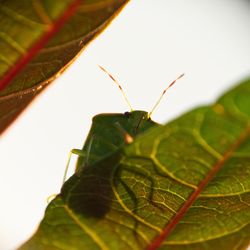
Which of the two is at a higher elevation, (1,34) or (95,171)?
(1,34)

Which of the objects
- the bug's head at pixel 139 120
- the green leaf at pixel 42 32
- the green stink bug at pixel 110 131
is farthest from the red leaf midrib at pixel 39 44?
the bug's head at pixel 139 120

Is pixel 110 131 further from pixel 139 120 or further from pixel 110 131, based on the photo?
pixel 139 120

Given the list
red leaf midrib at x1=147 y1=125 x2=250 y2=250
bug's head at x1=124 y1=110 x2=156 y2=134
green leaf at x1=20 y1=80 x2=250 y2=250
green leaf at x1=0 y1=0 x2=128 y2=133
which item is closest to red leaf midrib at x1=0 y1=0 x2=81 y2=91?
green leaf at x1=0 y1=0 x2=128 y2=133

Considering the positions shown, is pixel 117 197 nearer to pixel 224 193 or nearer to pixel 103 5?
pixel 224 193

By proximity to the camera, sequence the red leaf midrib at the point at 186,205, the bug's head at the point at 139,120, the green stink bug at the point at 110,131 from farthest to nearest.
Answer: the bug's head at the point at 139,120, the green stink bug at the point at 110,131, the red leaf midrib at the point at 186,205

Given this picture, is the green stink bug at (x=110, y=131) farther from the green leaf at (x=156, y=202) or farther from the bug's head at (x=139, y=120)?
the green leaf at (x=156, y=202)

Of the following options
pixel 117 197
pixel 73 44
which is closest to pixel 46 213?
pixel 117 197

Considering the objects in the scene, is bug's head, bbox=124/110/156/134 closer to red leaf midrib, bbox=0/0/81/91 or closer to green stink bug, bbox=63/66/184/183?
green stink bug, bbox=63/66/184/183

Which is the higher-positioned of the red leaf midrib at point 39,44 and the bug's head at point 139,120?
the red leaf midrib at point 39,44
